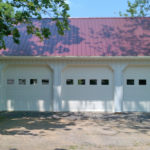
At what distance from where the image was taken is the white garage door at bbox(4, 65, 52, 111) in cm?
1064

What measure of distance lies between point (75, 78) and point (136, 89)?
3.22 m

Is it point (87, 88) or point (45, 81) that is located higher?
point (45, 81)

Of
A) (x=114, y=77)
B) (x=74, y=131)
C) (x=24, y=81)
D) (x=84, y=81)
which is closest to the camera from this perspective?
(x=74, y=131)

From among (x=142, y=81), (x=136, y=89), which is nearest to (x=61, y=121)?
(x=136, y=89)

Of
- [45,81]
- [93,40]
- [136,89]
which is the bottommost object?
[136,89]

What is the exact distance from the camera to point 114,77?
33.6ft

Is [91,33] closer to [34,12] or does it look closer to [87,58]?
[87,58]

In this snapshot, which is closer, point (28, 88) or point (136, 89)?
point (136, 89)

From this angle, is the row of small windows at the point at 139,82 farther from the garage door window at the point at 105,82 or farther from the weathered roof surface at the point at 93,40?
the weathered roof surface at the point at 93,40

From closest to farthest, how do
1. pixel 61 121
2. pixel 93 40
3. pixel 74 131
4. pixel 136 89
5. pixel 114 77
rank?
1. pixel 74 131
2. pixel 61 121
3. pixel 114 77
4. pixel 136 89
5. pixel 93 40

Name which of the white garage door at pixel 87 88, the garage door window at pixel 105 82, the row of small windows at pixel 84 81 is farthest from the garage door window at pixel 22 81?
the garage door window at pixel 105 82

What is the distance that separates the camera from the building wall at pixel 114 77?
10.2m

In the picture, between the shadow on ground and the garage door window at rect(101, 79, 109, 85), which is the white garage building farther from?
the shadow on ground

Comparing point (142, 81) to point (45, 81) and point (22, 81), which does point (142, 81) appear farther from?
point (22, 81)
